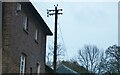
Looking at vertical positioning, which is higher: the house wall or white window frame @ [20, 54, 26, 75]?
the house wall

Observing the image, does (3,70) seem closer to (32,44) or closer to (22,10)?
(22,10)

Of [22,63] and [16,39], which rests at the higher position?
[16,39]

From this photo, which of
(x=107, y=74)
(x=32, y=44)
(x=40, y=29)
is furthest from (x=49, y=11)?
→ (x=107, y=74)

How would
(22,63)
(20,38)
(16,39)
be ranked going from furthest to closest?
(22,63)
(20,38)
(16,39)

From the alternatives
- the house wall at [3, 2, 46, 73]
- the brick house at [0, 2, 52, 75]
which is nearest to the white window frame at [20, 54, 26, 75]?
the brick house at [0, 2, 52, 75]

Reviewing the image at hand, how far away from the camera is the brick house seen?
22.9 metres

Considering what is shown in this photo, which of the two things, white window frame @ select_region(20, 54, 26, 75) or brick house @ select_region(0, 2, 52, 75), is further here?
white window frame @ select_region(20, 54, 26, 75)

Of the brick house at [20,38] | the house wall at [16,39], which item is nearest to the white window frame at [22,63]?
the brick house at [20,38]

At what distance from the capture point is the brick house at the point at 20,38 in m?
22.9

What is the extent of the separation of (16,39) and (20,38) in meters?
0.91

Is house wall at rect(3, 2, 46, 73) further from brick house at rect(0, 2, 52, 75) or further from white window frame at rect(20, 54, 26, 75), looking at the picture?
white window frame at rect(20, 54, 26, 75)

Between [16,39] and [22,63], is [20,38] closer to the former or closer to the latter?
[16,39]

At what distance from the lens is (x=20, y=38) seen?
25.1 meters

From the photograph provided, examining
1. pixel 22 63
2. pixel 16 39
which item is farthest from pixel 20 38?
pixel 22 63
